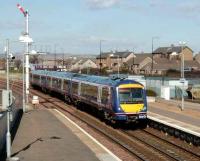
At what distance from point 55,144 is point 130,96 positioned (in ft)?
26.8

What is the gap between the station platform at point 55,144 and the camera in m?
17.7

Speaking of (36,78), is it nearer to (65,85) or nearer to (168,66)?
(65,85)

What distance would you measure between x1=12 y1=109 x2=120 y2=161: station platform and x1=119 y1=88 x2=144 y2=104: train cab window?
3.23m

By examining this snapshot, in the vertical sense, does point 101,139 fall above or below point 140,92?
below

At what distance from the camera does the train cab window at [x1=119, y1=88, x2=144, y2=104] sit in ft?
90.2

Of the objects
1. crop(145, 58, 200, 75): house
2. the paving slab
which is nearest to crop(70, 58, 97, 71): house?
crop(145, 58, 200, 75): house

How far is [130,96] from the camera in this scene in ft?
90.8

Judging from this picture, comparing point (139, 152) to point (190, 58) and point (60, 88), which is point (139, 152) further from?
point (190, 58)

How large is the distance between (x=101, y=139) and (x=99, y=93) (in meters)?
7.36

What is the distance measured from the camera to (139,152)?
21000mm

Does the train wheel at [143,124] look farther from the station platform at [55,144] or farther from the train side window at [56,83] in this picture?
the train side window at [56,83]

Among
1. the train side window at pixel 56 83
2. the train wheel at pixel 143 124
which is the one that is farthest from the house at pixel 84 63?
the train wheel at pixel 143 124

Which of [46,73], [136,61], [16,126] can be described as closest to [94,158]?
[16,126]

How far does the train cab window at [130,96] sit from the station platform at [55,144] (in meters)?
3.23
